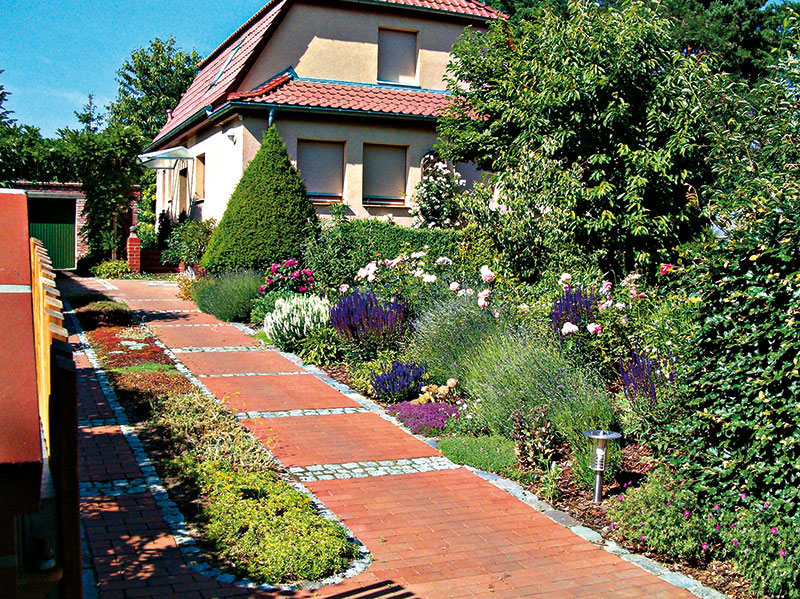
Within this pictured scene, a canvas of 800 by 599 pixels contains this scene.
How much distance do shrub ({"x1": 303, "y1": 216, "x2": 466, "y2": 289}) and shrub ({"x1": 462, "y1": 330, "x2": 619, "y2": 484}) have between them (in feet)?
16.0

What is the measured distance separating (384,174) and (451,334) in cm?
1086

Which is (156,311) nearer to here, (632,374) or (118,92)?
(632,374)

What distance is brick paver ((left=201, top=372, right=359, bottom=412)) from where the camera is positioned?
28.8 feet

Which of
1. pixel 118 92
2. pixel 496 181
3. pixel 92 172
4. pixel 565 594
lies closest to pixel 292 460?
pixel 565 594

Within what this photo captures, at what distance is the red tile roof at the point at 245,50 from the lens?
1878 centimetres

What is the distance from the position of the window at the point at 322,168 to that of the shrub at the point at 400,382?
9.95m

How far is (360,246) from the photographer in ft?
49.0

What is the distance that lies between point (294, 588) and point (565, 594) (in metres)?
1.65

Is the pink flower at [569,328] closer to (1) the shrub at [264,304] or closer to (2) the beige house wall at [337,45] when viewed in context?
(1) the shrub at [264,304]

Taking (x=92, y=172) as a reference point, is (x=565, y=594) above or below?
below

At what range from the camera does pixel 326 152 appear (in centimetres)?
1883

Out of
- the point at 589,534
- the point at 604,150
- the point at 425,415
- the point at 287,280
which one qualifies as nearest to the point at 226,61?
the point at 287,280

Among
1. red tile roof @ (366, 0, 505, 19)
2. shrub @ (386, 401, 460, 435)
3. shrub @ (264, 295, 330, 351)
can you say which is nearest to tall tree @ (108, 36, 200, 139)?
red tile roof @ (366, 0, 505, 19)

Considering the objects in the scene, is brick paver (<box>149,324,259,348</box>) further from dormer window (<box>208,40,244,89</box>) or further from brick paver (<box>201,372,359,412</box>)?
dormer window (<box>208,40,244,89</box>)
